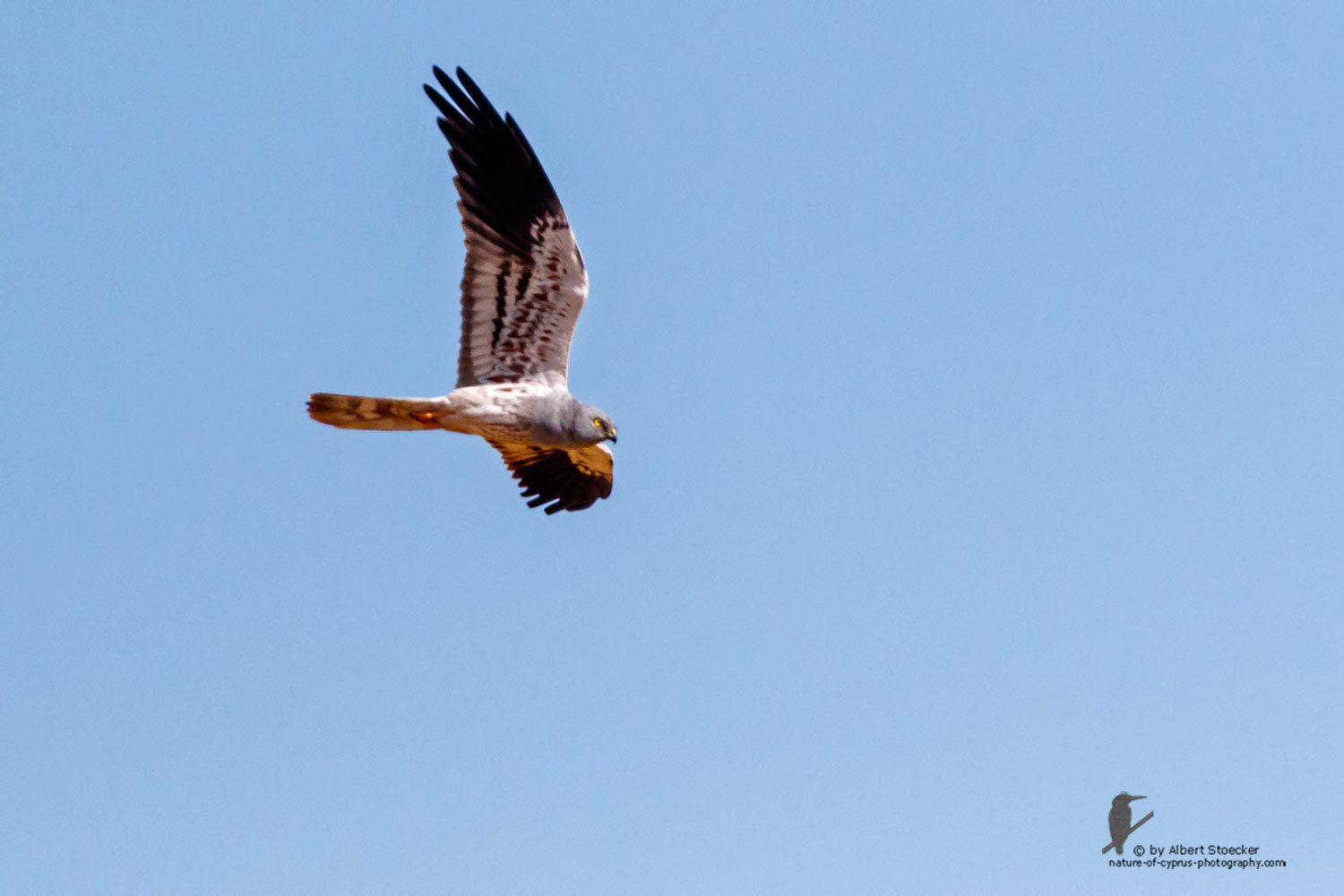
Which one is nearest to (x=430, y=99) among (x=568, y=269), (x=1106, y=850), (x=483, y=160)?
(x=483, y=160)

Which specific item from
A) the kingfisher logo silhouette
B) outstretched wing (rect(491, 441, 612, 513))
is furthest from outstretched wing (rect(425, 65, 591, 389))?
the kingfisher logo silhouette

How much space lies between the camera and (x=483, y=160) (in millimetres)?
18578

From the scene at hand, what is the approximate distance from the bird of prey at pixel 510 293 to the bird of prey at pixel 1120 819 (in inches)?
360

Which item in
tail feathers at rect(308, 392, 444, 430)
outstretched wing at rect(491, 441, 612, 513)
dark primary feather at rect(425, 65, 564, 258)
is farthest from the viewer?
outstretched wing at rect(491, 441, 612, 513)

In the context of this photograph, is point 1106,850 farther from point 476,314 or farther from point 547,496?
point 476,314

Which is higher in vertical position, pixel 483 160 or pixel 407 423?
pixel 483 160

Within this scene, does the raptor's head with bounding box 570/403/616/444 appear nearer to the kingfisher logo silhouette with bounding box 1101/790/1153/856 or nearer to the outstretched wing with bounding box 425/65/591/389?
the outstretched wing with bounding box 425/65/591/389

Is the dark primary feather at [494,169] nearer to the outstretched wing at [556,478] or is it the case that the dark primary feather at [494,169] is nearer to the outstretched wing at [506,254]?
the outstretched wing at [506,254]

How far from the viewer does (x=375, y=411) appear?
17.7 m

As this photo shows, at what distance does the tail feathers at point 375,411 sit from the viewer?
1748cm

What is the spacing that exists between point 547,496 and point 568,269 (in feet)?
11.5

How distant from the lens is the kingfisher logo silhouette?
75.6 feet

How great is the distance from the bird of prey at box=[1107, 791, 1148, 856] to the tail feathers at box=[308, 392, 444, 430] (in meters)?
10.8

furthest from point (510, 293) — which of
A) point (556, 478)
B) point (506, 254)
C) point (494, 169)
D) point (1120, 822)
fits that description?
point (1120, 822)
